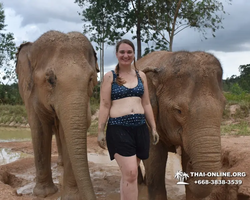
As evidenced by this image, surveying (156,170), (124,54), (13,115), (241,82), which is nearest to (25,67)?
(124,54)

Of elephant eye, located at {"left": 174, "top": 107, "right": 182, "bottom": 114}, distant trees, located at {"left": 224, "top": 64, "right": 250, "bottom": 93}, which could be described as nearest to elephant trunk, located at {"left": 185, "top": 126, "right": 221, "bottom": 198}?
elephant eye, located at {"left": 174, "top": 107, "right": 182, "bottom": 114}

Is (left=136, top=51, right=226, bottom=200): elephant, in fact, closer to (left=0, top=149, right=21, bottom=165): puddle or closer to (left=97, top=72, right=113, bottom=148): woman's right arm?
(left=97, top=72, right=113, bottom=148): woman's right arm

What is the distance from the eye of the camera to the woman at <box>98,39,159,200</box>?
284 centimetres

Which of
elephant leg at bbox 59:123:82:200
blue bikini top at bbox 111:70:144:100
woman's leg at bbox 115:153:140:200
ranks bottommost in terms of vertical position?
elephant leg at bbox 59:123:82:200

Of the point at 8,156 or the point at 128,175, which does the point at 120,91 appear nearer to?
the point at 128,175

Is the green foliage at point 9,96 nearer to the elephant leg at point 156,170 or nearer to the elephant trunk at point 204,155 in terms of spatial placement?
the elephant leg at point 156,170

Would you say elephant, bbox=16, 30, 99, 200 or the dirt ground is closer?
elephant, bbox=16, 30, 99, 200

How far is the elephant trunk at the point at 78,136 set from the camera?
340 centimetres

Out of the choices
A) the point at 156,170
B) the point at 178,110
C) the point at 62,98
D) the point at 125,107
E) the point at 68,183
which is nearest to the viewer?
the point at 125,107

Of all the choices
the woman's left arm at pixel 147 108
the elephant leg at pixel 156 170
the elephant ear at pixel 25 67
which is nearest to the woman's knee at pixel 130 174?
the woman's left arm at pixel 147 108

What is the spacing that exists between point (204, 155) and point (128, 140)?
793 mm

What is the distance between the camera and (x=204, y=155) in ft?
9.61

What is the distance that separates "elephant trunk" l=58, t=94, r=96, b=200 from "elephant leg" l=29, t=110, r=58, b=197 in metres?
1.18

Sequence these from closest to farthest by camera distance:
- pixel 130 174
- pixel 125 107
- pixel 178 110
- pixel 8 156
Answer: pixel 130 174 < pixel 125 107 < pixel 178 110 < pixel 8 156
